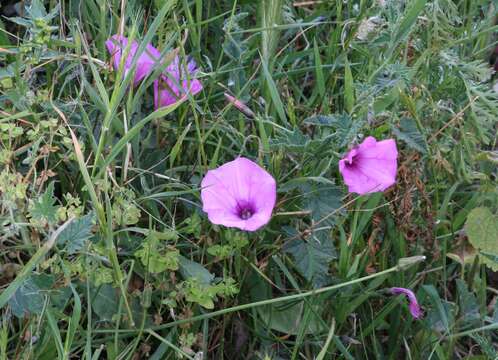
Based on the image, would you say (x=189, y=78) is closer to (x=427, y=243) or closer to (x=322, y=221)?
(x=322, y=221)

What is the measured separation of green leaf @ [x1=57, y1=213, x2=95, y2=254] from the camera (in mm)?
1136

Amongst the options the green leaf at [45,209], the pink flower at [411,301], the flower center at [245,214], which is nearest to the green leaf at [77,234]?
the green leaf at [45,209]

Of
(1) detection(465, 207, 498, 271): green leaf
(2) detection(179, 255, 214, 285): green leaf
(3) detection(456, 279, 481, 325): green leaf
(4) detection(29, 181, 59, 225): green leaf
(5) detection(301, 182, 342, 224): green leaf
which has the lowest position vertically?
(3) detection(456, 279, 481, 325): green leaf

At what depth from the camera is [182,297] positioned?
1341 millimetres

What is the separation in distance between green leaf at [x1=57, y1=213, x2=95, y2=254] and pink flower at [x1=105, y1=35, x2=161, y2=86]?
0.35 meters

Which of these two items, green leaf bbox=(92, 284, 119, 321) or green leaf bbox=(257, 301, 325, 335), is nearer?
green leaf bbox=(92, 284, 119, 321)

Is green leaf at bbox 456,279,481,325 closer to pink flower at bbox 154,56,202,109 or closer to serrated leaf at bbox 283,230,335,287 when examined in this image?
serrated leaf at bbox 283,230,335,287

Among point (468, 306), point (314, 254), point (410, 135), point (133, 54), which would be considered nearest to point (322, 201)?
point (314, 254)

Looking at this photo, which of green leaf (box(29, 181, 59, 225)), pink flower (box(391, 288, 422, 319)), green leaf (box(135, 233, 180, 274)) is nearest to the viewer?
green leaf (box(29, 181, 59, 225))

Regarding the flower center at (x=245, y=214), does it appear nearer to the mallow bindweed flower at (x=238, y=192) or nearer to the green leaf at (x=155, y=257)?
the mallow bindweed flower at (x=238, y=192)

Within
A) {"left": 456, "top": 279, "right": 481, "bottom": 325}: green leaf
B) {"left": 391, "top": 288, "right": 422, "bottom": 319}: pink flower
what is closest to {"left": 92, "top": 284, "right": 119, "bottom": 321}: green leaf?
{"left": 391, "top": 288, "right": 422, "bottom": 319}: pink flower

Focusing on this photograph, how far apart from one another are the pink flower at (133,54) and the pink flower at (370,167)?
0.38m

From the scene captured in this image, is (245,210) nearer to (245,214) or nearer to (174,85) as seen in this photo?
(245,214)

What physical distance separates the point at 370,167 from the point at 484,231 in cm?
27
